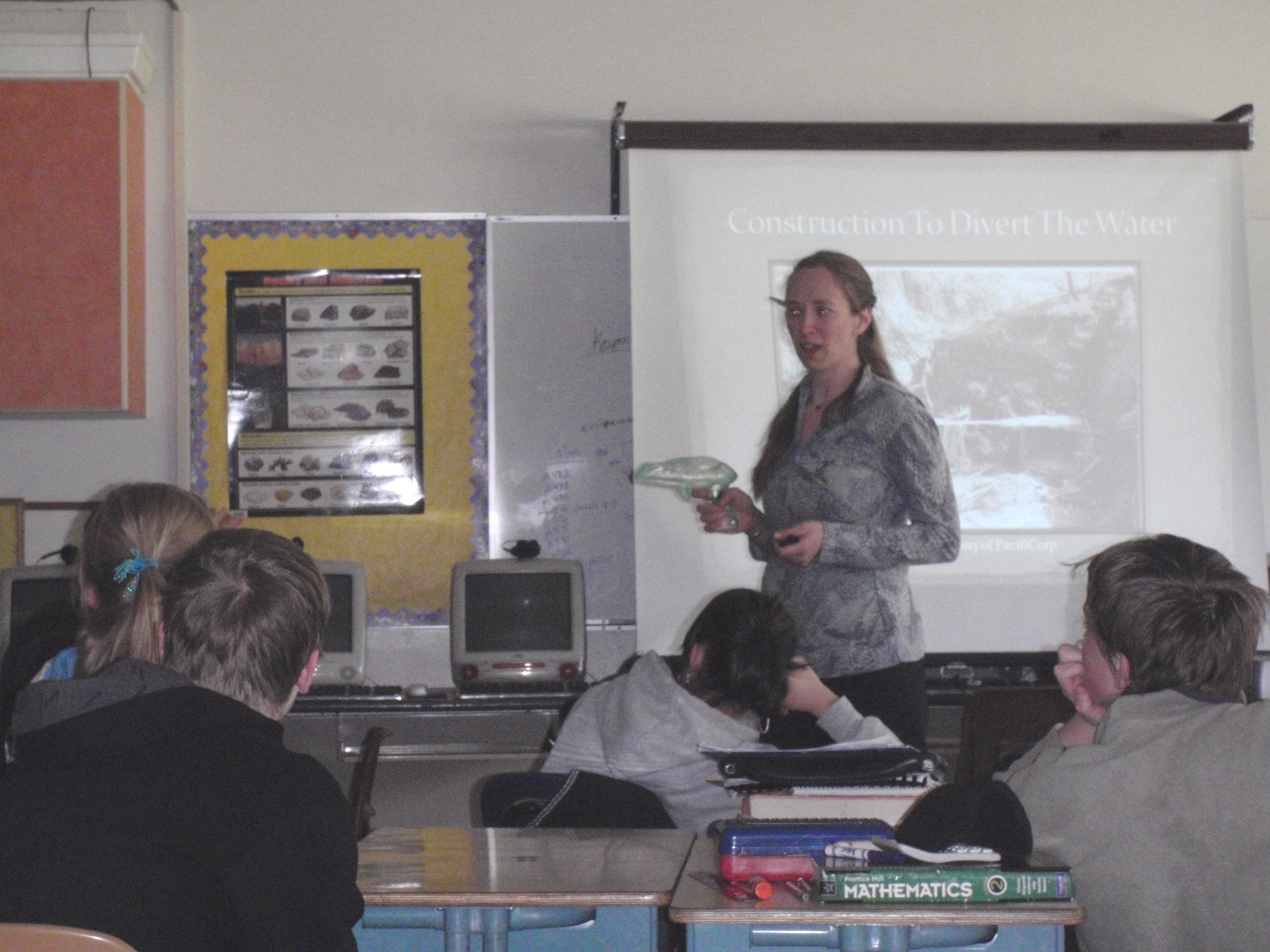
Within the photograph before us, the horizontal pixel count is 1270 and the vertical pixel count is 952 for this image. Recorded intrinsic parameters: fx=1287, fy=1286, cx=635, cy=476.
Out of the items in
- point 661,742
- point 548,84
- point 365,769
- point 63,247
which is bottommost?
point 365,769

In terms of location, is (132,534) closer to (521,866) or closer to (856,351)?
(521,866)

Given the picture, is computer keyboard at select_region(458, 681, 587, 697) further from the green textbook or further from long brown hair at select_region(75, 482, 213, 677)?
the green textbook

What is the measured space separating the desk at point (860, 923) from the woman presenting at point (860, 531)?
1.38 metres

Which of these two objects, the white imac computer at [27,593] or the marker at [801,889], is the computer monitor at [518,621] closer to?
the white imac computer at [27,593]

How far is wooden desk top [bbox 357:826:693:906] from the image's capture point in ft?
5.16

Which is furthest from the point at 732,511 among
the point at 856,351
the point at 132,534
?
the point at 132,534

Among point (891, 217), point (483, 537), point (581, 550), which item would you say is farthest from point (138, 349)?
point (891, 217)

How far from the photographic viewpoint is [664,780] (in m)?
2.08

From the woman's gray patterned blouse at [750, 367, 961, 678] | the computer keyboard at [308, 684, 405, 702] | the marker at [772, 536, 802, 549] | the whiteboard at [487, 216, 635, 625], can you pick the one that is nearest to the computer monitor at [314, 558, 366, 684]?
the computer keyboard at [308, 684, 405, 702]

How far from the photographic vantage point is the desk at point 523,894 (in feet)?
5.17

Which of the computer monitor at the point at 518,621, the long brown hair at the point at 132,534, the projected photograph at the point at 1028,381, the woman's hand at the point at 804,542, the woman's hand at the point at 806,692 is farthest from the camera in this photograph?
the projected photograph at the point at 1028,381

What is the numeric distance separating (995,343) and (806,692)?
1.92 meters

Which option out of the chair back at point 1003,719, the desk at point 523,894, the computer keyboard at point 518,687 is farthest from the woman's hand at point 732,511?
the desk at point 523,894

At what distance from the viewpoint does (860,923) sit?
4.82ft
